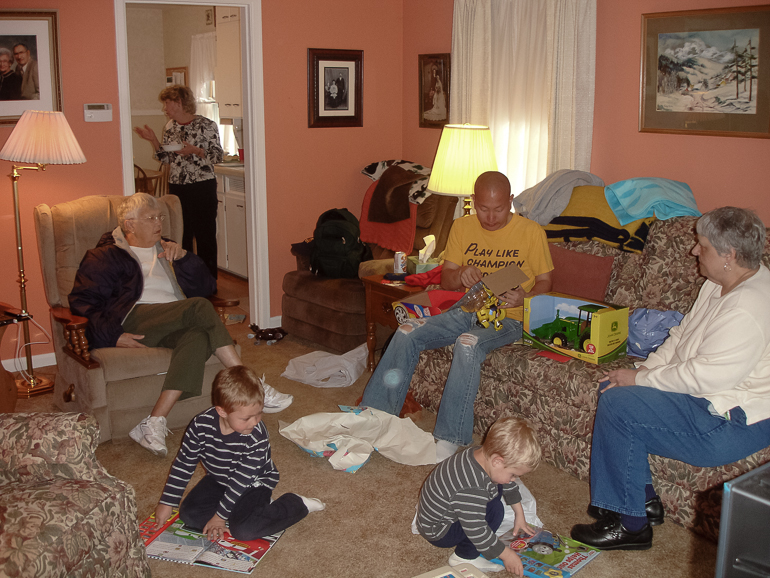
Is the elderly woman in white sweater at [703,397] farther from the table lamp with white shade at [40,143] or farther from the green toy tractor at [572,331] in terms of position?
the table lamp with white shade at [40,143]

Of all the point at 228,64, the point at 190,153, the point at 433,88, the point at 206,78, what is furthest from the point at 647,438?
the point at 206,78

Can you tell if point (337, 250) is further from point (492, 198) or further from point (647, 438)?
point (647, 438)

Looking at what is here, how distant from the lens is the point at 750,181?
3.19 m

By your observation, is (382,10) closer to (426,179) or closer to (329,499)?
(426,179)

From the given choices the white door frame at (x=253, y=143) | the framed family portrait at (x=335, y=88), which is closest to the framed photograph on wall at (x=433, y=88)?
the framed family portrait at (x=335, y=88)

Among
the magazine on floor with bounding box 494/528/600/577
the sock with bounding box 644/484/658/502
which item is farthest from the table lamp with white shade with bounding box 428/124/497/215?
the magazine on floor with bounding box 494/528/600/577

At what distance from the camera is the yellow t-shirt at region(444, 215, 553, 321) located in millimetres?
3234

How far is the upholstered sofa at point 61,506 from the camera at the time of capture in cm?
167

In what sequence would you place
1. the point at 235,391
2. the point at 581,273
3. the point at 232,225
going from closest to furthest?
the point at 235,391, the point at 581,273, the point at 232,225

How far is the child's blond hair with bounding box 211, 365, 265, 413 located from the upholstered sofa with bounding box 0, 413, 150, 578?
0.39m

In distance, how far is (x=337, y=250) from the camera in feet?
14.4

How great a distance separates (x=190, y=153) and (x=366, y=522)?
3.12 metres

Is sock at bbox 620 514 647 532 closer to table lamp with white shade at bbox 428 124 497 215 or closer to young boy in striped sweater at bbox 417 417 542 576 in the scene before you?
young boy in striped sweater at bbox 417 417 542 576

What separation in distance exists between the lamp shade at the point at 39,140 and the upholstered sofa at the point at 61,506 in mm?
1750
